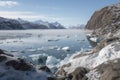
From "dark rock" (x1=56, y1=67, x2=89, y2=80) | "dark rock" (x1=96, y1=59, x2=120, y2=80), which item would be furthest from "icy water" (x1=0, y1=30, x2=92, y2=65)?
"dark rock" (x1=96, y1=59, x2=120, y2=80)

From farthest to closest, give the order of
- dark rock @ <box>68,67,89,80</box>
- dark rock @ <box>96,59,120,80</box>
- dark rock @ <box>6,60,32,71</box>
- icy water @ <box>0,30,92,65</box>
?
icy water @ <box>0,30,92,65</box> < dark rock @ <box>68,67,89,80</box> < dark rock @ <box>96,59,120,80</box> < dark rock @ <box>6,60,32,71</box>

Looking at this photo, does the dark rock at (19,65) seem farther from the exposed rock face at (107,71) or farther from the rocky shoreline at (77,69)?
the exposed rock face at (107,71)

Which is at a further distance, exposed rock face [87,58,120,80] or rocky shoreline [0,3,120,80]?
exposed rock face [87,58,120,80]

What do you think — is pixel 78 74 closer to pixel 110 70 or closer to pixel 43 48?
pixel 110 70

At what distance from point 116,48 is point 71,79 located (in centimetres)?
538

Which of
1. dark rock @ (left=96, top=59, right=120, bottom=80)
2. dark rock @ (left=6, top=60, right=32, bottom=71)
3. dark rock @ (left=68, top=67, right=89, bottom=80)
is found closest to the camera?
dark rock @ (left=6, top=60, right=32, bottom=71)

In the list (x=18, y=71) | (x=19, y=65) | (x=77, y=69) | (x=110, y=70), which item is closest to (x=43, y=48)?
(x=77, y=69)

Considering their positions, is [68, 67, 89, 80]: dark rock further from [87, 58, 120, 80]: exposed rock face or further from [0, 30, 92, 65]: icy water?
[0, 30, 92, 65]: icy water

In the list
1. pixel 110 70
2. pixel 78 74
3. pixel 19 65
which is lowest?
pixel 78 74

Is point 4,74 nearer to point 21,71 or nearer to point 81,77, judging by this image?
point 21,71

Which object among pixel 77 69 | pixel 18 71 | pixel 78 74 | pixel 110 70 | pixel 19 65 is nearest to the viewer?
pixel 18 71

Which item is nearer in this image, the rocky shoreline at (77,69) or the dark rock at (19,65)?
the rocky shoreline at (77,69)

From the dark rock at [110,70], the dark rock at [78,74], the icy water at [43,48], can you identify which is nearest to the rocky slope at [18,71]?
the dark rock at [110,70]

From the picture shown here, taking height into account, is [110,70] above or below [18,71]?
below
